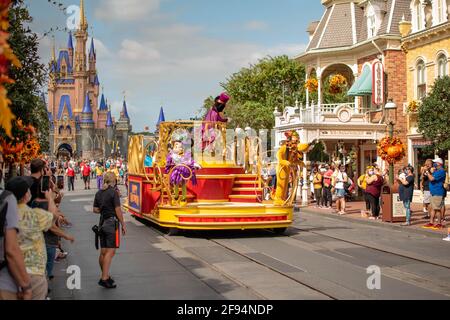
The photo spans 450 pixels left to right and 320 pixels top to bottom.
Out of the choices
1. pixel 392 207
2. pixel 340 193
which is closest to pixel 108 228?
pixel 392 207

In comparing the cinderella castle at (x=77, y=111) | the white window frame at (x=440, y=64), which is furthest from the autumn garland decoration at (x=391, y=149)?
the cinderella castle at (x=77, y=111)

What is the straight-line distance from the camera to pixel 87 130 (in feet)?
410

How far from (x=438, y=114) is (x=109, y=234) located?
15131mm

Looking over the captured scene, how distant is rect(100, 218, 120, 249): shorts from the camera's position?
313 inches

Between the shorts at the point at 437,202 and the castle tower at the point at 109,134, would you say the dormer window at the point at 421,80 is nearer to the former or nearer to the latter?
the shorts at the point at 437,202

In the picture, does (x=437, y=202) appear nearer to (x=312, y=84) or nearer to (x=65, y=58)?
(x=312, y=84)

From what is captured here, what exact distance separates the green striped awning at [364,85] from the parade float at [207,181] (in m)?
11.0

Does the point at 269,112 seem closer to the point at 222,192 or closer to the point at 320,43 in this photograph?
the point at 320,43

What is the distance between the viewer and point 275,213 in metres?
13.7

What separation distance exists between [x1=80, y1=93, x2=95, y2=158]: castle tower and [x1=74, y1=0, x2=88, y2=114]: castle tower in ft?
6.87

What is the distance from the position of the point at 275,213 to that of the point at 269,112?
1364 inches

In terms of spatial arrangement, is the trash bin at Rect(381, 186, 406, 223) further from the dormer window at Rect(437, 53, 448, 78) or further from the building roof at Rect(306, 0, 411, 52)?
the building roof at Rect(306, 0, 411, 52)

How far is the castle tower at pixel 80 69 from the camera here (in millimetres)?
125438

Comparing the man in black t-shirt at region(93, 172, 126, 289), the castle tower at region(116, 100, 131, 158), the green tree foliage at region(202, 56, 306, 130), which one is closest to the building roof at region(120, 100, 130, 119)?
the castle tower at region(116, 100, 131, 158)
